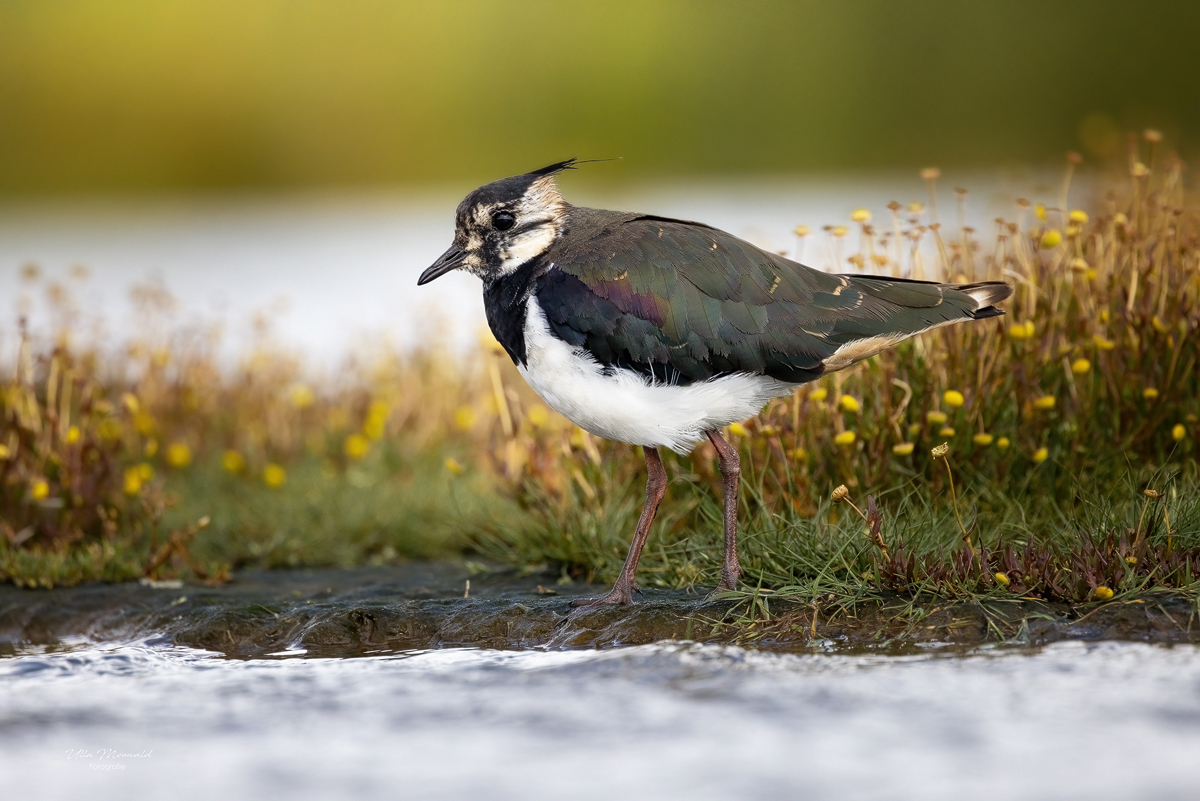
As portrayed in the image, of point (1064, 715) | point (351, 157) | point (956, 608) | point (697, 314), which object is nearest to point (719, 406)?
point (697, 314)

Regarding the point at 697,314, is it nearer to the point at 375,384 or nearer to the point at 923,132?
the point at 375,384

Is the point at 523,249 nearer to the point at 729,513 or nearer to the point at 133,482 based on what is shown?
the point at 729,513

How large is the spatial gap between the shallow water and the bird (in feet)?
2.42

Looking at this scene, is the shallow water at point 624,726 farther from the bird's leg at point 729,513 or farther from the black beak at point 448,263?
the black beak at point 448,263

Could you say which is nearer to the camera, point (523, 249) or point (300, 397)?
point (523, 249)

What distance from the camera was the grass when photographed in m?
4.57

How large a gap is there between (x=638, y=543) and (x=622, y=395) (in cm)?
67

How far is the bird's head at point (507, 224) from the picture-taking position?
4.84m

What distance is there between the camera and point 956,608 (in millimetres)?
4324

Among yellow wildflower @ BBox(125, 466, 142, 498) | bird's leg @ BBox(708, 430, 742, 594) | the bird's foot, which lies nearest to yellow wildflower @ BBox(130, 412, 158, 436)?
yellow wildflower @ BBox(125, 466, 142, 498)

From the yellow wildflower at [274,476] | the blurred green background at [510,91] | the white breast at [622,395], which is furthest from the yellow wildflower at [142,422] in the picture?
the blurred green background at [510,91]

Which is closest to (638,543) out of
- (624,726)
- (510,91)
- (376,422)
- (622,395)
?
(622,395)

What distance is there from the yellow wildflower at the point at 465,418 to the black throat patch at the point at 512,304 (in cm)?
289

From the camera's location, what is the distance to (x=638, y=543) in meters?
4.80
